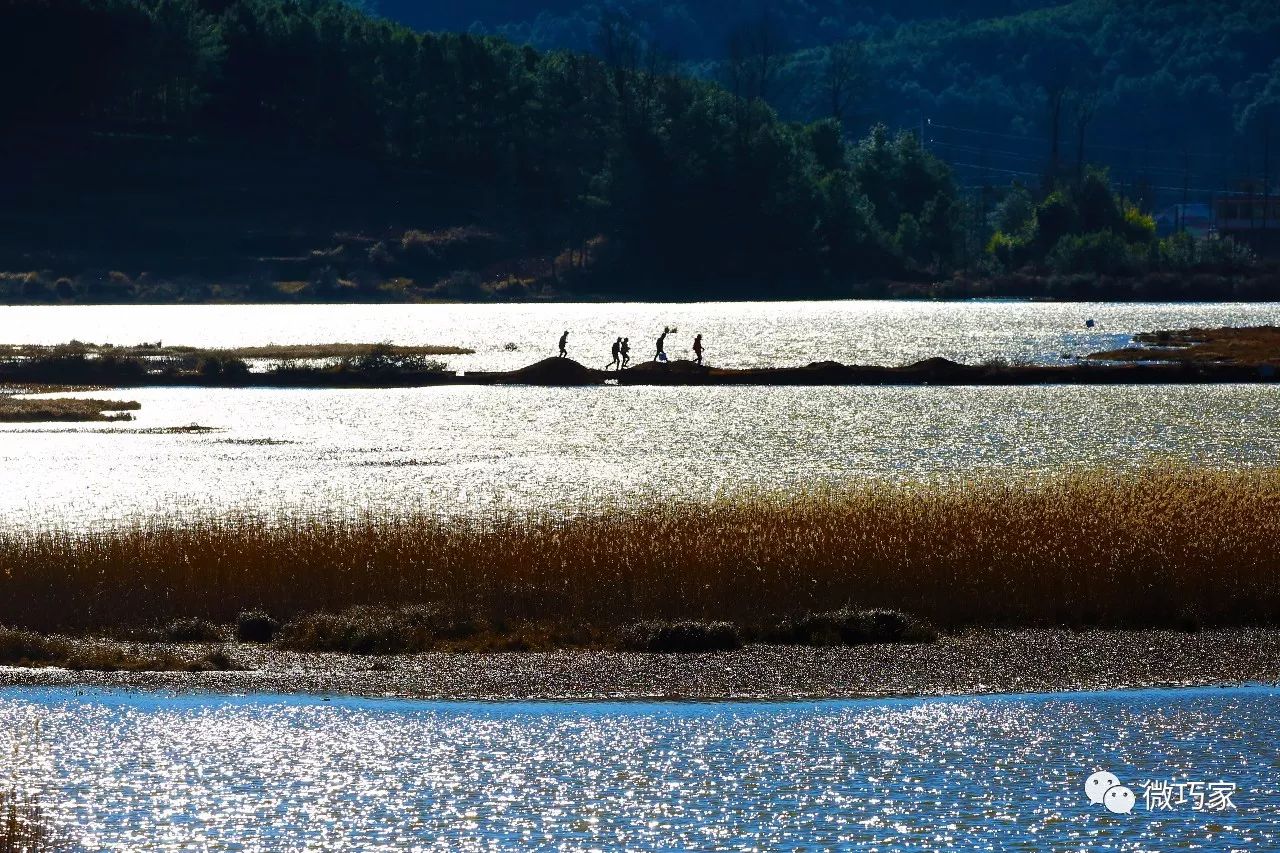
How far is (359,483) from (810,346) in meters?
93.9

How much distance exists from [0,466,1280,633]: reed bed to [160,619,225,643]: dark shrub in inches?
29.2

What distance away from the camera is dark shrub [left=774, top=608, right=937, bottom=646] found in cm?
3145

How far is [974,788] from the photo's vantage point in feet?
78.0

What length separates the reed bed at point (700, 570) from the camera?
33031mm

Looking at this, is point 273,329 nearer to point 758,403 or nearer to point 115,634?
point 758,403

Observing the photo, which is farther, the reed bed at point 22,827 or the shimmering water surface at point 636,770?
the shimmering water surface at point 636,770

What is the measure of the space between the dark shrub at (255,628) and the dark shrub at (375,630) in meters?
0.17

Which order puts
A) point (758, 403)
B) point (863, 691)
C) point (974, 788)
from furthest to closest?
point (758, 403)
point (863, 691)
point (974, 788)

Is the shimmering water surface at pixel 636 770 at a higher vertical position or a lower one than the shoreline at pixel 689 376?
lower

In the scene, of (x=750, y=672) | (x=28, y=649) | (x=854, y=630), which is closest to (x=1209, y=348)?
(x=854, y=630)

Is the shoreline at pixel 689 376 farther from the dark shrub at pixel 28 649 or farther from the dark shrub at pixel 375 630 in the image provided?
the dark shrub at pixel 28 649

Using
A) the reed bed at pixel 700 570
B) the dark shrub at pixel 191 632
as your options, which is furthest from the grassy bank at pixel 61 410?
the dark shrub at pixel 191 632

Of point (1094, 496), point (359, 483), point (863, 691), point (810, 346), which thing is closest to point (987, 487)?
point (1094, 496)

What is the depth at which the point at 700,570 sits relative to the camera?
34.8 metres
